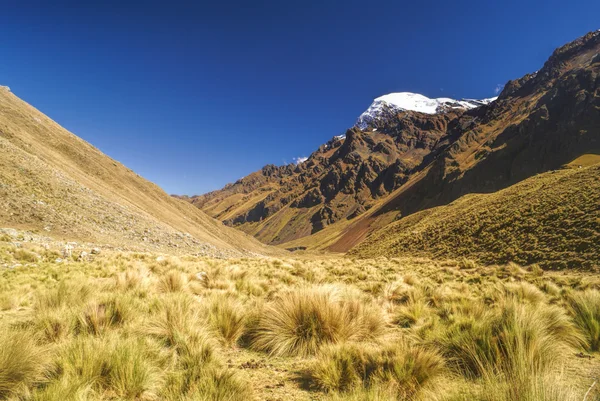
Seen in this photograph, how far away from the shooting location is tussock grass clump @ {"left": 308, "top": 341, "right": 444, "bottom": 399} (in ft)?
10.0

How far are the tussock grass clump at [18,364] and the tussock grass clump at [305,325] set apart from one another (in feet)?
8.81

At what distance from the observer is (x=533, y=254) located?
21812mm

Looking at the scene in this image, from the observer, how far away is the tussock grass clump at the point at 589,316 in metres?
4.36

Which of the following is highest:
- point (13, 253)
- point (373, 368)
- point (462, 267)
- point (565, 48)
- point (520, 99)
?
point (565, 48)

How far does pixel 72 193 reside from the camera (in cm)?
2669

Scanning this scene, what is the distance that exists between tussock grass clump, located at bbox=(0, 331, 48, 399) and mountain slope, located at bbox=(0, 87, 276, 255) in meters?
22.5

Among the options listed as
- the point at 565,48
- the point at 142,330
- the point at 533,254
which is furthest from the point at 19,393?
the point at 565,48

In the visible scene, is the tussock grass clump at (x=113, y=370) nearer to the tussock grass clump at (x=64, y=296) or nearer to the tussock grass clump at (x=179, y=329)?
the tussock grass clump at (x=179, y=329)

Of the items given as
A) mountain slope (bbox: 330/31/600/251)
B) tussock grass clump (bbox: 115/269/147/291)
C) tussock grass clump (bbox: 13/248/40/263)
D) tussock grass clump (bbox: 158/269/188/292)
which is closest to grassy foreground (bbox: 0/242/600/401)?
tussock grass clump (bbox: 115/269/147/291)

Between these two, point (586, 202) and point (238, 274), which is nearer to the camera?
point (238, 274)

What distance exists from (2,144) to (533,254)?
1874 inches

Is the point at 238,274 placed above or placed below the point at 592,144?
below

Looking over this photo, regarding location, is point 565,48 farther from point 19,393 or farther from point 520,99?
point 19,393

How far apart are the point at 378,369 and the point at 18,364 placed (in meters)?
3.89
